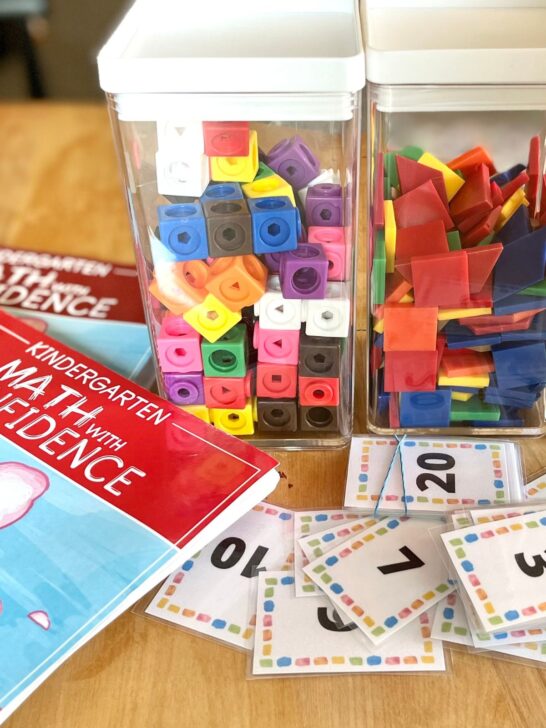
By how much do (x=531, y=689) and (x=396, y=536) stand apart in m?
0.13

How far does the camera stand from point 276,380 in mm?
635

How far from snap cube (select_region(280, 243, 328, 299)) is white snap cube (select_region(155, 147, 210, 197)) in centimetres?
8

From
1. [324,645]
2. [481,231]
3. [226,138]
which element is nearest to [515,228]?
[481,231]

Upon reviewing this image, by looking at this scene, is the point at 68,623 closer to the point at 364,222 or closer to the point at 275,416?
the point at 275,416

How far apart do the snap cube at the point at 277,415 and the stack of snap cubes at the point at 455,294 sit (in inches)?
2.9

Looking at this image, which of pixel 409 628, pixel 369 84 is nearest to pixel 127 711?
pixel 409 628

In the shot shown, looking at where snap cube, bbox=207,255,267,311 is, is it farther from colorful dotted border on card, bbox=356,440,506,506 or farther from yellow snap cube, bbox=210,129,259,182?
colorful dotted border on card, bbox=356,440,506,506

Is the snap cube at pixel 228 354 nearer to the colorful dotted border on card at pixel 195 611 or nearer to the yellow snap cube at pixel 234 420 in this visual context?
the yellow snap cube at pixel 234 420

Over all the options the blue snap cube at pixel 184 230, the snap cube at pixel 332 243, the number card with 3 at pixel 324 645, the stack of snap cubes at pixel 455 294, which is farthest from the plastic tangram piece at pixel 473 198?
the number card with 3 at pixel 324 645

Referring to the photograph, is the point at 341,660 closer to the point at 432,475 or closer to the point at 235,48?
the point at 432,475

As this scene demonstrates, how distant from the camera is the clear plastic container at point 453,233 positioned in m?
0.54

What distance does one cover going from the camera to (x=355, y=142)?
22.0 inches

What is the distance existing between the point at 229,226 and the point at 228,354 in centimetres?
11

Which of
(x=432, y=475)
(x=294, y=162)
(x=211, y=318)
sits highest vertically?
(x=294, y=162)
